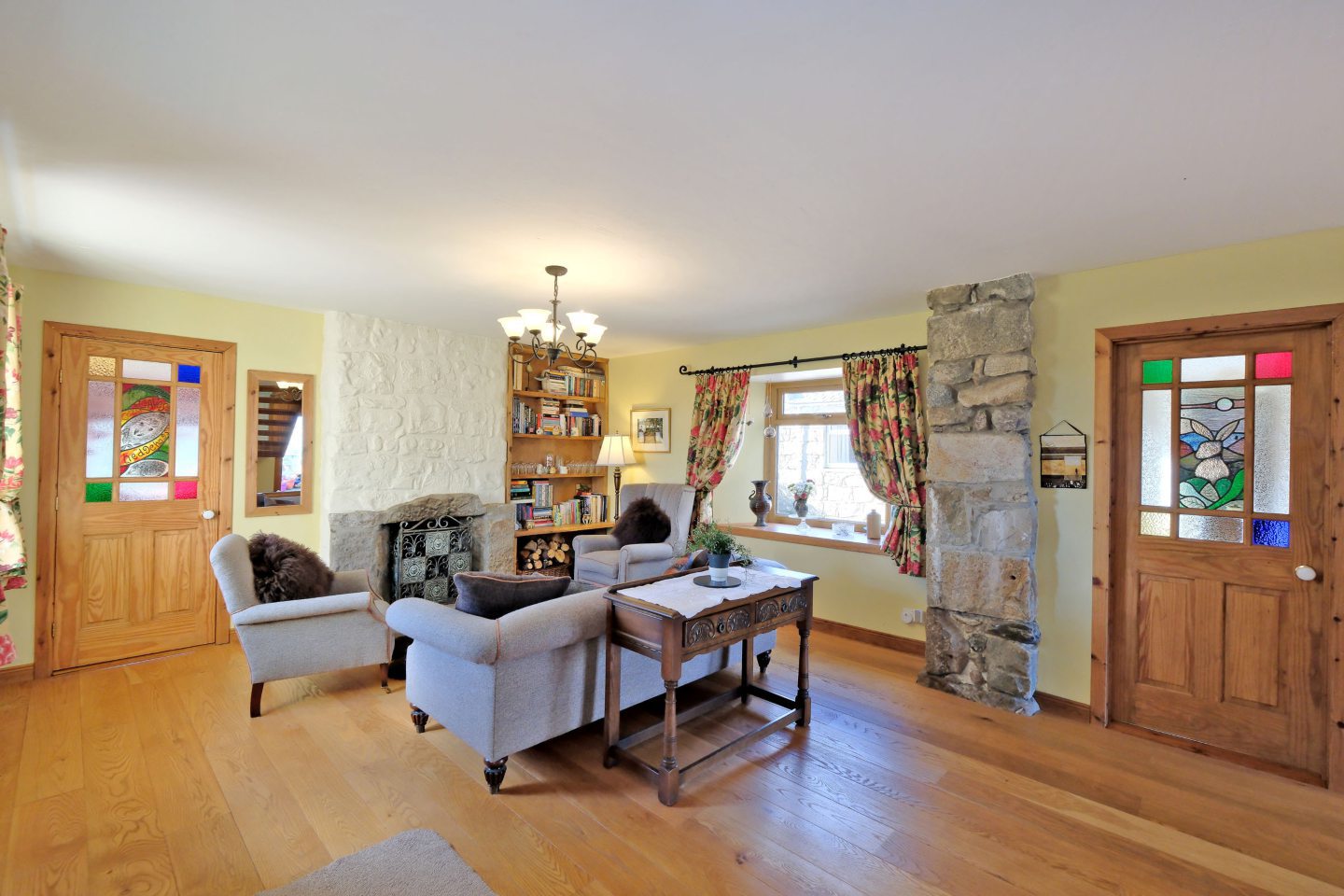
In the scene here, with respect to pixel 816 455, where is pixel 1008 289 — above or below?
above

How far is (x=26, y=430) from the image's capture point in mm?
3395

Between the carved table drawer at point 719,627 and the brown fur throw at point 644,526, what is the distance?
235 centimetres

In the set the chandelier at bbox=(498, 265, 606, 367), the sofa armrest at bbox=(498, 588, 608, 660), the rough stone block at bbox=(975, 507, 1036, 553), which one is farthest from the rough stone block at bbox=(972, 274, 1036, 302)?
the sofa armrest at bbox=(498, 588, 608, 660)

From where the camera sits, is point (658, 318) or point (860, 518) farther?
point (860, 518)

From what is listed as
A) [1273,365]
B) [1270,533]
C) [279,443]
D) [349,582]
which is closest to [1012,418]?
[1273,365]

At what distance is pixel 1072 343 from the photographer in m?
3.20

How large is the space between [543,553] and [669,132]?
14.8 feet

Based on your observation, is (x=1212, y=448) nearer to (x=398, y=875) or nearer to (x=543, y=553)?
(x=398, y=875)

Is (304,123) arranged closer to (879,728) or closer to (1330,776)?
(879,728)

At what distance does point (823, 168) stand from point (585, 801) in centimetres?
252

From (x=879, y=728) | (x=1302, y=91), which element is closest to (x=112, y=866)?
(x=879, y=728)

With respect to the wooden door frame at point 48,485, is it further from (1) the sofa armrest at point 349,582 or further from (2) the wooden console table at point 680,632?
(2) the wooden console table at point 680,632

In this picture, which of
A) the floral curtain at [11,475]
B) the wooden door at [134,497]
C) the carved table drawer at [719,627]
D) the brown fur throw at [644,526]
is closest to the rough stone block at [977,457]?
the carved table drawer at [719,627]

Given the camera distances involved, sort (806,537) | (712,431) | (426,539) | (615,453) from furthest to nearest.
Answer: (615,453) < (712,431) < (426,539) < (806,537)
